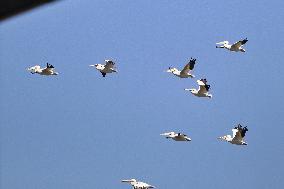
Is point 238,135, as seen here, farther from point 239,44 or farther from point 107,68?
point 107,68

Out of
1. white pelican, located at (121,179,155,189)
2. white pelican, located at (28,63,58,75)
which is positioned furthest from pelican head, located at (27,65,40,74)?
white pelican, located at (121,179,155,189)

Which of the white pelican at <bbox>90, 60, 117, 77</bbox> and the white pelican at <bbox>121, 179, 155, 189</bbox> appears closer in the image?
the white pelican at <bbox>90, 60, 117, 77</bbox>

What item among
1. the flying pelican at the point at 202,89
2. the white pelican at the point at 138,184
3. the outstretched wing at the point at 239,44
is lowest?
the white pelican at the point at 138,184

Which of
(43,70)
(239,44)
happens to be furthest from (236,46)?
(43,70)

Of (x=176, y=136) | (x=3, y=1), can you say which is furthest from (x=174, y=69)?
(x=3, y=1)

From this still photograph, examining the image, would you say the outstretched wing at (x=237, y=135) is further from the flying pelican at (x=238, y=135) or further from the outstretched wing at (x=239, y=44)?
the outstretched wing at (x=239, y=44)

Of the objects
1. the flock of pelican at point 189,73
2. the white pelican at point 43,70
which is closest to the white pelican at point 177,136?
the flock of pelican at point 189,73

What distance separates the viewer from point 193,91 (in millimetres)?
54469

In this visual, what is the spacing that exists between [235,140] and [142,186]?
1021 cm

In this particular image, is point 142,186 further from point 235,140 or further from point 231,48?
point 231,48

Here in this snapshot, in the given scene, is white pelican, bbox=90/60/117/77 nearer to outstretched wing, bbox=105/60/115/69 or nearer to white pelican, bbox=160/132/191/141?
outstretched wing, bbox=105/60/115/69

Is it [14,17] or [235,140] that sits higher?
[235,140]

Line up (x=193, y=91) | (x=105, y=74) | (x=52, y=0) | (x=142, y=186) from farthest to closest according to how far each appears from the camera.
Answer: (x=142, y=186) < (x=193, y=91) < (x=105, y=74) < (x=52, y=0)

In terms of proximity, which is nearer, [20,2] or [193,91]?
[20,2]
